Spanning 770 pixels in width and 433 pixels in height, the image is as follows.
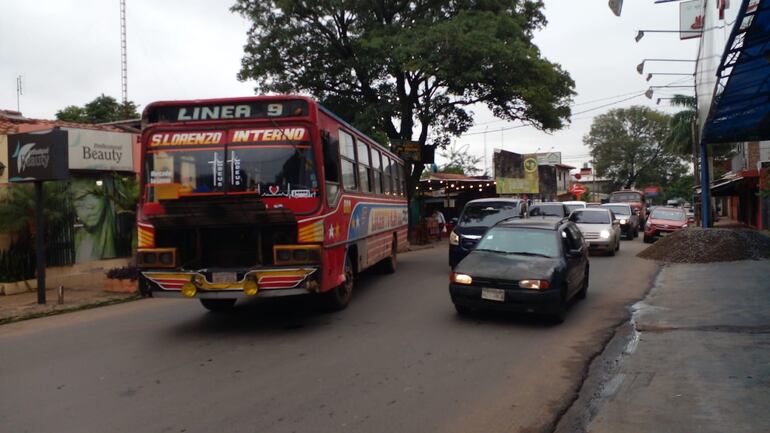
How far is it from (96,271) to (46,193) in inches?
86.2

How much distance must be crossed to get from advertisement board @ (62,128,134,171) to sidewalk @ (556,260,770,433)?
44.1 feet

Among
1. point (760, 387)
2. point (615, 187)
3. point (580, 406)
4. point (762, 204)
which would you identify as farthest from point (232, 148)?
point (615, 187)

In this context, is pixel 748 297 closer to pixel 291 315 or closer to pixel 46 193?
pixel 291 315

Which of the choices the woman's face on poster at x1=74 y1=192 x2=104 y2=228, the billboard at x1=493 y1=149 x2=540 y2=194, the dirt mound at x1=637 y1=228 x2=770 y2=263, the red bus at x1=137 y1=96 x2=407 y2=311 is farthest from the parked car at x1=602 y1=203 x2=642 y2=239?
the red bus at x1=137 y1=96 x2=407 y2=311

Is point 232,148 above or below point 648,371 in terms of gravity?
above

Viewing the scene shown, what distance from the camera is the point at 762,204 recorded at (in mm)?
28156

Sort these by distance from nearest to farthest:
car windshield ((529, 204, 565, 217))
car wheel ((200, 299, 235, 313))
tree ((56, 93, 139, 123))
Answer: car wheel ((200, 299, 235, 313))
car windshield ((529, 204, 565, 217))
tree ((56, 93, 139, 123))

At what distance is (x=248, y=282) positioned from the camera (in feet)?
24.9

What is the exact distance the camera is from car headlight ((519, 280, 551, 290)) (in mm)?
7918

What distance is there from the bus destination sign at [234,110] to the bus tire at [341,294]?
2811 millimetres

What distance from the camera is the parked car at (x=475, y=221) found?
13.8 meters

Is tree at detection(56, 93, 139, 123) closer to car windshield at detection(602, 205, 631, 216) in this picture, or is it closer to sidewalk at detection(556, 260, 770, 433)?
car windshield at detection(602, 205, 631, 216)

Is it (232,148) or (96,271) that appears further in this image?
(96,271)

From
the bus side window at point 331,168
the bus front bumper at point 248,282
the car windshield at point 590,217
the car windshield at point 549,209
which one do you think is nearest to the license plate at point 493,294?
the bus front bumper at point 248,282
